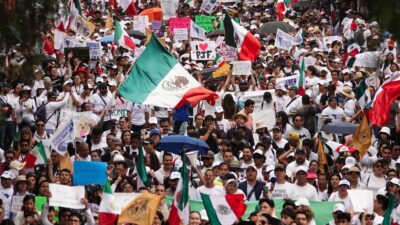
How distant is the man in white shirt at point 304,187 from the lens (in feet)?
73.3

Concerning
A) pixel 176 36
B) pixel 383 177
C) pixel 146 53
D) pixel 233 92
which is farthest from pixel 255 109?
pixel 176 36

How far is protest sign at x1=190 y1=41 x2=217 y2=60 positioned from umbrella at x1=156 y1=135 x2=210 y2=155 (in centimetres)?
1024

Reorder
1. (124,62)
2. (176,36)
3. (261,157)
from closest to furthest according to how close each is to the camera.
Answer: (261,157) → (124,62) → (176,36)

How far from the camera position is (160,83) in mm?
25594

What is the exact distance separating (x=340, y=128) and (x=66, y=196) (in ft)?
23.9

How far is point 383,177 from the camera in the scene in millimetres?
23766

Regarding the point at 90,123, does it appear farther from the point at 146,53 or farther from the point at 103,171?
the point at 103,171

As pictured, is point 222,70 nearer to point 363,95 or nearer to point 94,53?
point 94,53

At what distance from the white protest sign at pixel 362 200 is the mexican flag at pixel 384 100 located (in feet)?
16.7

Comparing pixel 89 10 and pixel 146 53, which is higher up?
pixel 146 53

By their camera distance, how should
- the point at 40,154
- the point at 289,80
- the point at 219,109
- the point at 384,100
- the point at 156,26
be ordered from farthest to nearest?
the point at 156,26 → the point at 289,80 → the point at 219,109 → the point at 384,100 → the point at 40,154

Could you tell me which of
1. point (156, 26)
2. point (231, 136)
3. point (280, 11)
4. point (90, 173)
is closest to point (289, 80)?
point (231, 136)

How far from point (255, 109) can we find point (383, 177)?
5942 millimetres

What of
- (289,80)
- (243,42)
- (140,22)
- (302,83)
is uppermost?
(243,42)
